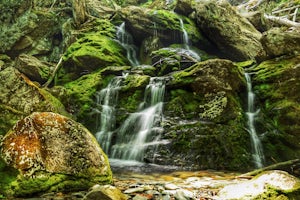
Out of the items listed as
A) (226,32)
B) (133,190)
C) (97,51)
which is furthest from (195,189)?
(226,32)

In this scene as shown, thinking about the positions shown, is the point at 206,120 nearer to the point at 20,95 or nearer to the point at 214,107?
the point at 214,107

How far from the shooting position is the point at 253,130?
8922 millimetres

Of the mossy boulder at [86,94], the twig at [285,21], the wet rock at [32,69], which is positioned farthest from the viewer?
the wet rock at [32,69]

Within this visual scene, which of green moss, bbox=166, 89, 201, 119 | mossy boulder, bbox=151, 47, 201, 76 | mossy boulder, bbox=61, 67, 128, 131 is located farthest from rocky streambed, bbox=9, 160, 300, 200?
mossy boulder, bbox=151, 47, 201, 76

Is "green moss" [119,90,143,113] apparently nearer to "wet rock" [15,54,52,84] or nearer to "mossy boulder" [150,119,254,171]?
"mossy boulder" [150,119,254,171]

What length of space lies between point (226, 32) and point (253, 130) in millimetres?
9809

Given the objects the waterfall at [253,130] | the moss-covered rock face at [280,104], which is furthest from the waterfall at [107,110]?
the moss-covered rock face at [280,104]

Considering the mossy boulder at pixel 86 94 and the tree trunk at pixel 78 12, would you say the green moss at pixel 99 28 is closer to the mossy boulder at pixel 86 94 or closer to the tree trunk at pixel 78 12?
the tree trunk at pixel 78 12

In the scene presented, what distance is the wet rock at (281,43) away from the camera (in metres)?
10.5

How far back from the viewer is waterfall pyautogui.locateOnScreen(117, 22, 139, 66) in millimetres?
17663

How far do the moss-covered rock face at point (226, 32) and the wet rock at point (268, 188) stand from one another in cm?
1372

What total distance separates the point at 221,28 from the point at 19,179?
624 inches

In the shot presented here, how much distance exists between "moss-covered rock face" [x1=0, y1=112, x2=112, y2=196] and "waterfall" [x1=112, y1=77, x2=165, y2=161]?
3770 millimetres

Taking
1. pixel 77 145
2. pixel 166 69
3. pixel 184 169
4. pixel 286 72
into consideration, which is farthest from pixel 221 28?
pixel 77 145
